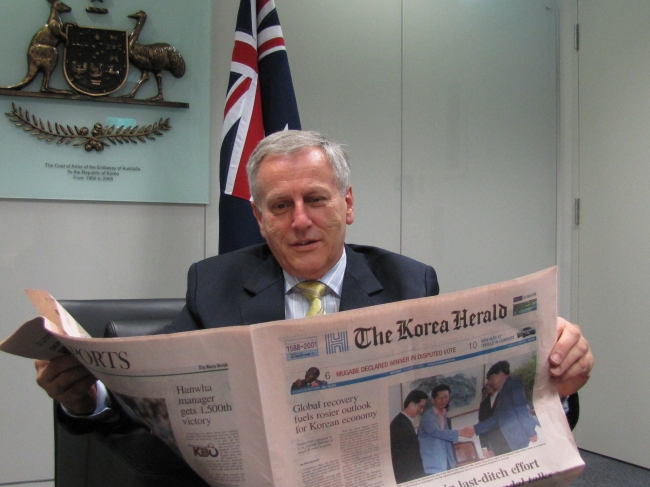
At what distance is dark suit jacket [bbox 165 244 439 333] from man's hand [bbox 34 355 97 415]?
224 millimetres

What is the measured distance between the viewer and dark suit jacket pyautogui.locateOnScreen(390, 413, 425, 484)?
2.55 ft

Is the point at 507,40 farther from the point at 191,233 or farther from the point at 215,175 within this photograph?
the point at 191,233

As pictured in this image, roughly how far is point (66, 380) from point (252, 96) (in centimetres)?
145

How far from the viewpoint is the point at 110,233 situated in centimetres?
223

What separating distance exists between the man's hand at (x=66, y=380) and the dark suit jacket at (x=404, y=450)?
541mm

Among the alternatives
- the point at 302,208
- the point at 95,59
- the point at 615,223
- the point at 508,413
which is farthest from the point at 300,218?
the point at 615,223

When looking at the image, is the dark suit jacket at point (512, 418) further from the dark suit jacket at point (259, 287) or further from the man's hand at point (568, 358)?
the dark suit jacket at point (259, 287)

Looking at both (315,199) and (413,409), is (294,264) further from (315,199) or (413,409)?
(413,409)

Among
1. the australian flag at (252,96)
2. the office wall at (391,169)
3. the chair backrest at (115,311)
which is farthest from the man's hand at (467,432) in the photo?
the office wall at (391,169)

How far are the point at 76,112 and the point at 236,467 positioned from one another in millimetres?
1849

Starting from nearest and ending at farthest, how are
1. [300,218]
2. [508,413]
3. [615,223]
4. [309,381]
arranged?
[309,381] → [508,413] → [300,218] → [615,223]

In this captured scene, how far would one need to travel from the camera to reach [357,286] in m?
1.21

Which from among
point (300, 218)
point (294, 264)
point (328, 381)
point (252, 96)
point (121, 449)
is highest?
point (252, 96)

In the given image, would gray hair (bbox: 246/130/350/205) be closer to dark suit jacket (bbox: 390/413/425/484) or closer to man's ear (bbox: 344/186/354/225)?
man's ear (bbox: 344/186/354/225)
